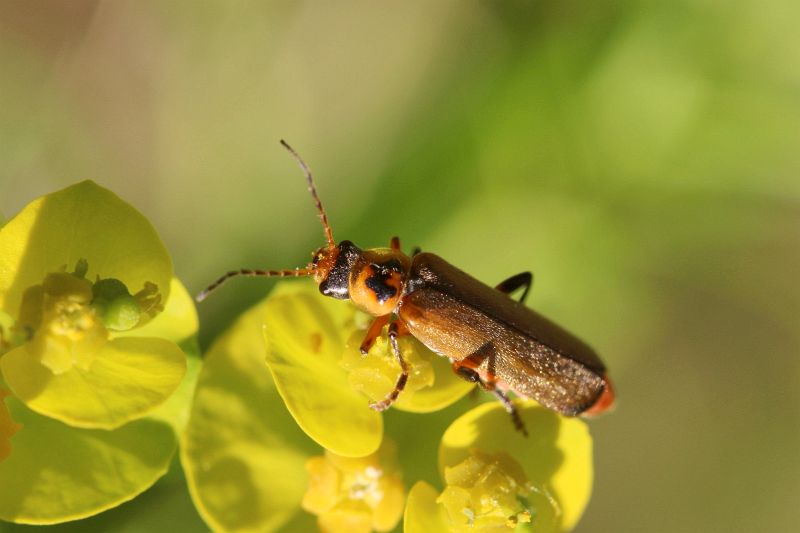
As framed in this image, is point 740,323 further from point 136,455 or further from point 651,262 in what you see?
point 136,455

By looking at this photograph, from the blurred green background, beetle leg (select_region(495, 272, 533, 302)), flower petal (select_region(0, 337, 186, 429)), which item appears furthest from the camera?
the blurred green background

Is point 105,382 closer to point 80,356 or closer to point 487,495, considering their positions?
A: point 80,356

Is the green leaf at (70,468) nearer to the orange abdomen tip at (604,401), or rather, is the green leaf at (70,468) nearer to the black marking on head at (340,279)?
the black marking on head at (340,279)

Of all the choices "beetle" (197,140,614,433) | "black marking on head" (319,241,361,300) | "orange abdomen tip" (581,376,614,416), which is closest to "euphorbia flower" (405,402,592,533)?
"beetle" (197,140,614,433)

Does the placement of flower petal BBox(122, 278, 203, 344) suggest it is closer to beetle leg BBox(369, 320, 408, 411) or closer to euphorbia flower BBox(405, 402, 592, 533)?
beetle leg BBox(369, 320, 408, 411)

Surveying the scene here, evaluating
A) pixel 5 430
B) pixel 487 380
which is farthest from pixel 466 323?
pixel 5 430

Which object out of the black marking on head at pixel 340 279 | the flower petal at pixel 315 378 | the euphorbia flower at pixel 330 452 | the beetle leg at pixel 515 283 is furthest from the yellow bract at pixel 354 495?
the beetle leg at pixel 515 283

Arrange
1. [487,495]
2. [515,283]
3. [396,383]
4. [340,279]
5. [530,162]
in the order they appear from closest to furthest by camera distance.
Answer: [487,495] < [396,383] < [340,279] < [515,283] < [530,162]
